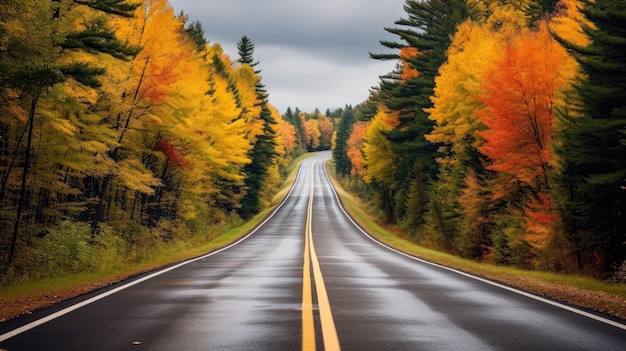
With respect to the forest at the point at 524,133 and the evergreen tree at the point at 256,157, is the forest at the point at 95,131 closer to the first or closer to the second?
the forest at the point at 524,133

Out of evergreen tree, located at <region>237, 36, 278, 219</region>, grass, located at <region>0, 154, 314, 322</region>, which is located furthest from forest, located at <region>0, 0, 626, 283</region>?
evergreen tree, located at <region>237, 36, 278, 219</region>

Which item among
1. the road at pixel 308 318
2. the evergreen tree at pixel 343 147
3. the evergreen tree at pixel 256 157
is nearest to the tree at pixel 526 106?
the road at pixel 308 318

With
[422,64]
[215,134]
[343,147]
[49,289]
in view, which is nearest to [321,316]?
[49,289]

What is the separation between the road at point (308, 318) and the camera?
6531 mm

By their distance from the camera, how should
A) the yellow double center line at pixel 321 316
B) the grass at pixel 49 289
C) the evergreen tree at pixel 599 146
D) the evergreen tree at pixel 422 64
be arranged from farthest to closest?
the evergreen tree at pixel 422 64 < the evergreen tree at pixel 599 146 < the grass at pixel 49 289 < the yellow double center line at pixel 321 316

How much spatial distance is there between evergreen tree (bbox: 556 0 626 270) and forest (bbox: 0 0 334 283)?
1462cm

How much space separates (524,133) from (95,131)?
1810 centimetres

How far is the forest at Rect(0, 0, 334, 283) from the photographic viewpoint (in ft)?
51.0

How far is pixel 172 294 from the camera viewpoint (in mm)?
11031

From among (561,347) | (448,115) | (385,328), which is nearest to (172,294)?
(385,328)

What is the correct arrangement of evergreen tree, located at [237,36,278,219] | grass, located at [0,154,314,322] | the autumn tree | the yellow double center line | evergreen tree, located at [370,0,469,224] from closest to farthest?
the yellow double center line → grass, located at [0,154,314,322] → the autumn tree → evergreen tree, located at [370,0,469,224] → evergreen tree, located at [237,36,278,219]

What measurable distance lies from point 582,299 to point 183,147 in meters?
25.5

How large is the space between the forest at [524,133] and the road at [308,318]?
803cm

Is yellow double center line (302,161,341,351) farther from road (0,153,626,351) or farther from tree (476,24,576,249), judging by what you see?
tree (476,24,576,249)
